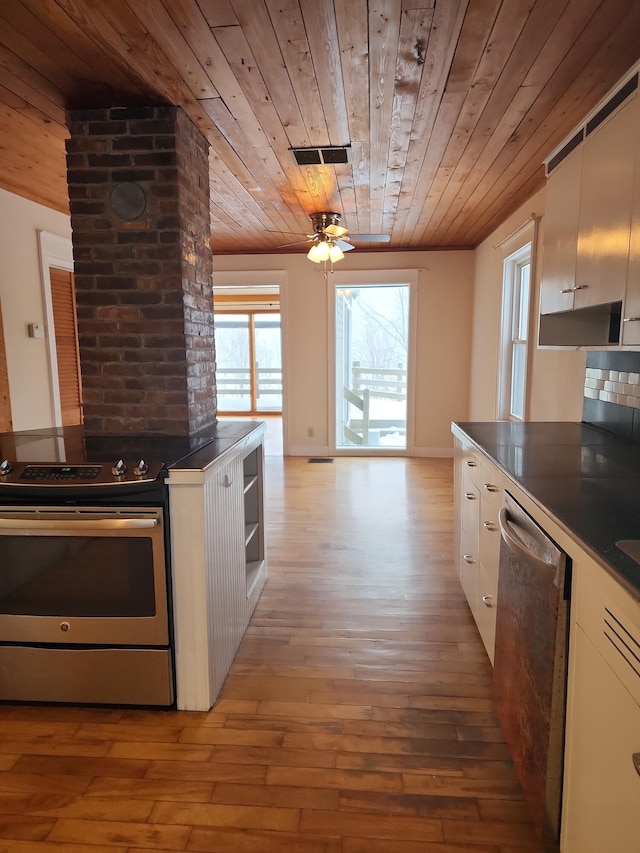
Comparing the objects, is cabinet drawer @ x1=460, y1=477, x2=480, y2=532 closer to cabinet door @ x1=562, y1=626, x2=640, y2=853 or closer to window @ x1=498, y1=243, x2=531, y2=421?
cabinet door @ x1=562, y1=626, x2=640, y2=853

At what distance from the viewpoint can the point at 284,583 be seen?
115 inches

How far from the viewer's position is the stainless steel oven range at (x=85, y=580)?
68.5 inches

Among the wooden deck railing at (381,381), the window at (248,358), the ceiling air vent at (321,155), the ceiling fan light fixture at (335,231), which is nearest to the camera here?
the ceiling air vent at (321,155)

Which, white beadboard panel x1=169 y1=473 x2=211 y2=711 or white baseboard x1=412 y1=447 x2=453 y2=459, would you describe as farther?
white baseboard x1=412 y1=447 x2=453 y2=459

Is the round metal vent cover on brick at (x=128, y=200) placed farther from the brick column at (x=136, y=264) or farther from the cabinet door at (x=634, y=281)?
the cabinet door at (x=634, y=281)

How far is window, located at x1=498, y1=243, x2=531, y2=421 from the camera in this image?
13.5 ft

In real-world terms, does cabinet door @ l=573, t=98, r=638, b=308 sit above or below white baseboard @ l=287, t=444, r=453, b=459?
above

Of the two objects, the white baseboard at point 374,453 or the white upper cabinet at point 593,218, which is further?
the white baseboard at point 374,453

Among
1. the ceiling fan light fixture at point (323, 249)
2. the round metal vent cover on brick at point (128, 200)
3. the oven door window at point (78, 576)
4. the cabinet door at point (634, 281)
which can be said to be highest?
the ceiling fan light fixture at point (323, 249)

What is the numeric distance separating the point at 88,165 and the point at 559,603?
2536 millimetres

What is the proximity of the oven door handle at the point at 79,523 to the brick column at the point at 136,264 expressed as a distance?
0.73 m

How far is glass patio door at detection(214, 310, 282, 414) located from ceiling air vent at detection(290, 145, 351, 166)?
6.92 m

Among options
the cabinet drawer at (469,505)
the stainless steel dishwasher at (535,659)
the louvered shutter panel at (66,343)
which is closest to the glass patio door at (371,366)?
the louvered shutter panel at (66,343)

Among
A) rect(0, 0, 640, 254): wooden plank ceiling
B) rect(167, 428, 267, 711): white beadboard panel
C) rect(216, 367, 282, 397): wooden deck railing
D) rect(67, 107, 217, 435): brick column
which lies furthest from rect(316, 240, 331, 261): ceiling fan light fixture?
rect(216, 367, 282, 397): wooden deck railing
